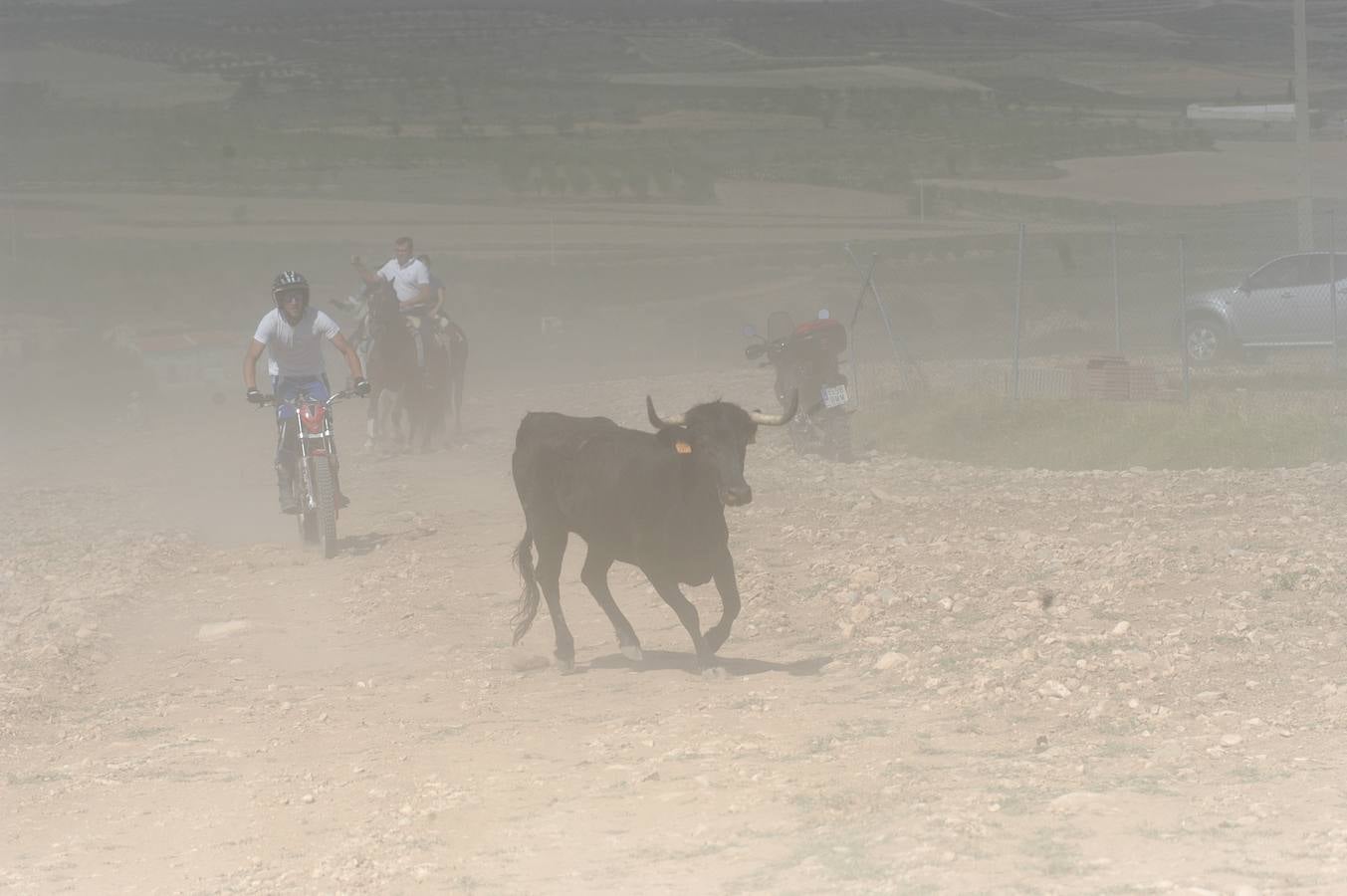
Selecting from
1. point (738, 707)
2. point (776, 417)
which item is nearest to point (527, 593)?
point (776, 417)

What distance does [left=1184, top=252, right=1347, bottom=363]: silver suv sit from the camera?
88.4 ft

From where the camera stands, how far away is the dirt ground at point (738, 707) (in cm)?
685

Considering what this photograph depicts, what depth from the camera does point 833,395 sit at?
738 inches

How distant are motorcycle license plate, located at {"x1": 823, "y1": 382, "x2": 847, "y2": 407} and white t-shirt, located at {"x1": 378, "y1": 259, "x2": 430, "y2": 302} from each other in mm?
5362

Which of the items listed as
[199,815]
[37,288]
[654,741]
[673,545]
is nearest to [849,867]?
[654,741]

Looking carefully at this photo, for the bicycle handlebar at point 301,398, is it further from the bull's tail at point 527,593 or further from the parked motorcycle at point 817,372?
the parked motorcycle at point 817,372

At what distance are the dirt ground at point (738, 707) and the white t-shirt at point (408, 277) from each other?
17.5 ft

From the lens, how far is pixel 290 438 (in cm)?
1511

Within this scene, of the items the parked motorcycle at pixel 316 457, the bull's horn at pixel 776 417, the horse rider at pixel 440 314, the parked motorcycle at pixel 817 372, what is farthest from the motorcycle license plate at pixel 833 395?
the bull's horn at pixel 776 417

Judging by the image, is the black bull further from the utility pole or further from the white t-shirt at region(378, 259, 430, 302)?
the utility pole

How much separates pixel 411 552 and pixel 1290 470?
25.0ft

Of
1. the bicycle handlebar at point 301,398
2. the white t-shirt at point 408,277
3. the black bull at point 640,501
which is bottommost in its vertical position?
the black bull at point 640,501

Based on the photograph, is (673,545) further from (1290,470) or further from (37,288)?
(37,288)

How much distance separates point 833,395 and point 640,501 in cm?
847
